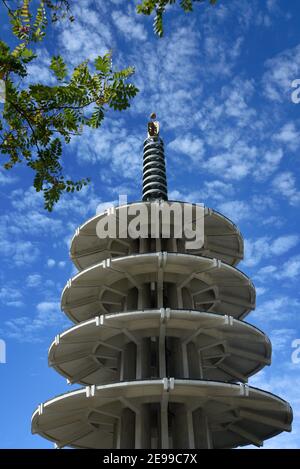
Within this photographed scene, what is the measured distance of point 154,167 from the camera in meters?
60.2

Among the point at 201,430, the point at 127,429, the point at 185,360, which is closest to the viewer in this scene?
the point at 127,429

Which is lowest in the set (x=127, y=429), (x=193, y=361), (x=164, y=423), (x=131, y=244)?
(x=127, y=429)

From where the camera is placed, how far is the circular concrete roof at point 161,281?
40.4 meters

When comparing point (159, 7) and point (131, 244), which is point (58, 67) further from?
point (131, 244)

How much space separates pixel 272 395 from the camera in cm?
3566

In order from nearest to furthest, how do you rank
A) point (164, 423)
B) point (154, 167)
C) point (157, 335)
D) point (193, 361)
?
1. point (164, 423)
2. point (157, 335)
3. point (193, 361)
4. point (154, 167)

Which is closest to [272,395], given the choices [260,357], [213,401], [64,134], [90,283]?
[213,401]

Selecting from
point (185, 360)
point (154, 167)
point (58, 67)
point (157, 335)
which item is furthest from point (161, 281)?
point (58, 67)

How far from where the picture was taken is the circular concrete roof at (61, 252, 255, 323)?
133 ft

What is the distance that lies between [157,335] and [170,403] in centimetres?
505

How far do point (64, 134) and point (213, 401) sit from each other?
28.7 m

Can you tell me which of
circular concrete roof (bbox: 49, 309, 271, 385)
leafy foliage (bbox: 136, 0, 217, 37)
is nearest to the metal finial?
circular concrete roof (bbox: 49, 309, 271, 385)
